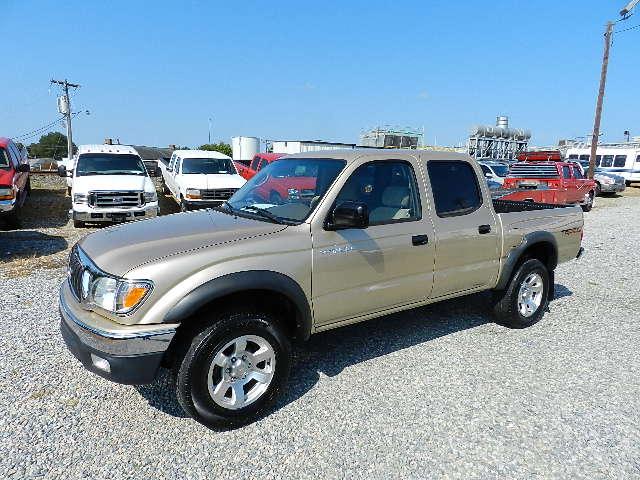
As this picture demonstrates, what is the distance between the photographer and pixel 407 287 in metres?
3.74

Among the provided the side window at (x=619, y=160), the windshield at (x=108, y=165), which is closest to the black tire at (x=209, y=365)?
the windshield at (x=108, y=165)

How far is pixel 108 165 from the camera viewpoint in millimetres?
10734

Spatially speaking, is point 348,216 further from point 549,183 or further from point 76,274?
point 549,183

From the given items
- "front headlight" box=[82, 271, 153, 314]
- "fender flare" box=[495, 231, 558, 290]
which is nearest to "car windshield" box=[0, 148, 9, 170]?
"front headlight" box=[82, 271, 153, 314]

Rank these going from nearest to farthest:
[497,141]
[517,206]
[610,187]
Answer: [517,206], [610,187], [497,141]

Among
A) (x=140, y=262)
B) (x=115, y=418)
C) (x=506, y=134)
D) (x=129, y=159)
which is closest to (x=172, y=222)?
(x=140, y=262)

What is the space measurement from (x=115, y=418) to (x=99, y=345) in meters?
0.72

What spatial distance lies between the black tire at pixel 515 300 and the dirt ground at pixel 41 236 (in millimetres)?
6232

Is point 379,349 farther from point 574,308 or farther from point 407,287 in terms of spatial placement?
point 574,308

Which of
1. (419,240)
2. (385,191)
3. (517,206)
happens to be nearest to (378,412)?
(419,240)

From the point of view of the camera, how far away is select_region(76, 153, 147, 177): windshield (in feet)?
34.2

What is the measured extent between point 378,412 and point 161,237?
1973mm

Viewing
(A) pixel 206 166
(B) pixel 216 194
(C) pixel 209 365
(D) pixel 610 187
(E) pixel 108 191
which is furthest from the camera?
(D) pixel 610 187

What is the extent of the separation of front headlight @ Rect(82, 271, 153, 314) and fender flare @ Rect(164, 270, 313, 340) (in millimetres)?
201
